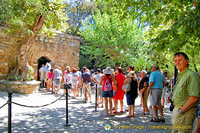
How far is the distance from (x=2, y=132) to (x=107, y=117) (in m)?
3.08

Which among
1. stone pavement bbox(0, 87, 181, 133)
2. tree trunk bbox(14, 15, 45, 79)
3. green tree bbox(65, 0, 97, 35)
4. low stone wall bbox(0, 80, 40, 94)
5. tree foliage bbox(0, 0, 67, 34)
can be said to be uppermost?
green tree bbox(65, 0, 97, 35)

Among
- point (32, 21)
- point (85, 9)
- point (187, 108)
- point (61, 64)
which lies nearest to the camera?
point (187, 108)

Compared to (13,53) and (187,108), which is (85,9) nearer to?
(13,53)

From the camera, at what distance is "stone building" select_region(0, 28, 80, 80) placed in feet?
37.9

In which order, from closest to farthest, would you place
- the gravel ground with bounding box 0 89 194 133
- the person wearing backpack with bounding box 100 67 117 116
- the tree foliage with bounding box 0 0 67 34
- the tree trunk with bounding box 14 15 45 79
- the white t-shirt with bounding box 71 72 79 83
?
1. the gravel ground with bounding box 0 89 194 133
2. the person wearing backpack with bounding box 100 67 117 116
3. the tree foliage with bounding box 0 0 67 34
4. the white t-shirt with bounding box 71 72 79 83
5. the tree trunk with bounding box 14 15 45 79

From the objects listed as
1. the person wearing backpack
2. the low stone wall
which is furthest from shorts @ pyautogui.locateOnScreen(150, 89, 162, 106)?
the low stone wall

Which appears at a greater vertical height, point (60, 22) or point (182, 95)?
point (60, 22)

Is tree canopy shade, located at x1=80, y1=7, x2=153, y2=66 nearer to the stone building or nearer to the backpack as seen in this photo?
the stone building

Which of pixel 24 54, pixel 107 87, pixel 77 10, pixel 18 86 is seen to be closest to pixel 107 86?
pixel 107 87

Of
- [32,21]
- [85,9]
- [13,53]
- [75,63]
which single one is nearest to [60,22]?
[32,21]

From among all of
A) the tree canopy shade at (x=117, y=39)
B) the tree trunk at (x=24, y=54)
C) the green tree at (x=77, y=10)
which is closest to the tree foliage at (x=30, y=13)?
the tree trunk at (x=24, y=54)

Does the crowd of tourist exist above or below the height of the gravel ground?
above

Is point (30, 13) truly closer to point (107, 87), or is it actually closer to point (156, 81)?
point (107, 87)

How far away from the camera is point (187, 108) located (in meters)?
2.46
